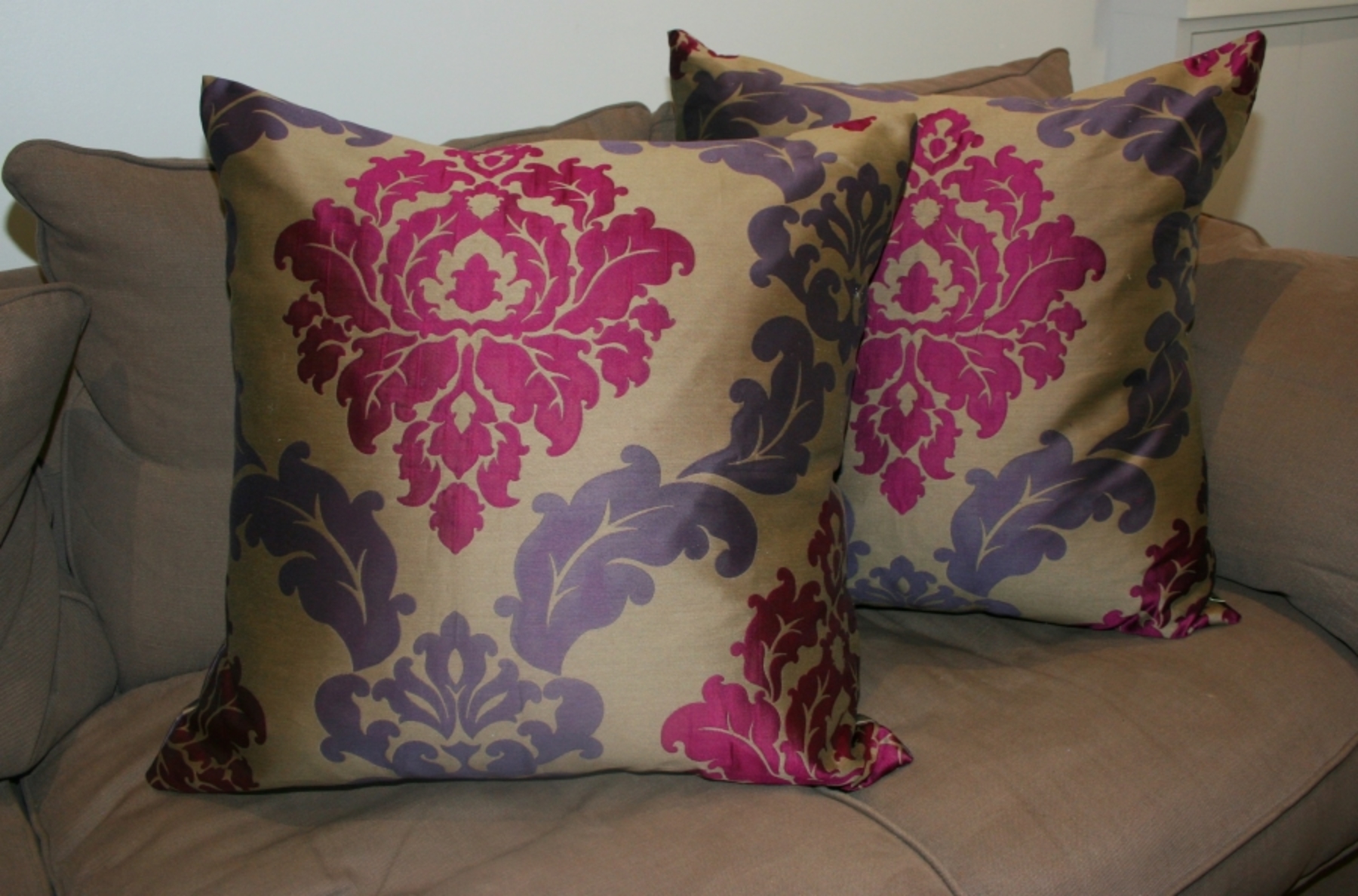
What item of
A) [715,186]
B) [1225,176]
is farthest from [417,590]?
[1225,176]

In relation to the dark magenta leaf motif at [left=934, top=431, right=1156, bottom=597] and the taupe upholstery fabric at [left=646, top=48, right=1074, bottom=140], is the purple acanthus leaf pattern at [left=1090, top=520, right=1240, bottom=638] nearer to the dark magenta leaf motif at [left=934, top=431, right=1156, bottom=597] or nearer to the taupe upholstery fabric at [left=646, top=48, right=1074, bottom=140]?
the dark magenta leaf motif at [left=934, top=431, right=1156, bottom=597]

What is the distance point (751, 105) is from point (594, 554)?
578 mm

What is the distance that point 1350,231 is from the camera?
2170 millimetres

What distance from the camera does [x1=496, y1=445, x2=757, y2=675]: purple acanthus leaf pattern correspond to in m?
0.77

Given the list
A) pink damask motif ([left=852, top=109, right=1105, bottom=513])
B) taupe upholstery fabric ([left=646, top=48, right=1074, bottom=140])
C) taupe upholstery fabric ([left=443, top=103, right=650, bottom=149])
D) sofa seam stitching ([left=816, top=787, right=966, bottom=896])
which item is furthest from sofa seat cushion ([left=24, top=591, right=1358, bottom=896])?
taupe upholstery fabric ([left=646, top=48, right=1074, bottom=140])

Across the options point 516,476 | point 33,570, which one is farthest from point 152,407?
point 516,476

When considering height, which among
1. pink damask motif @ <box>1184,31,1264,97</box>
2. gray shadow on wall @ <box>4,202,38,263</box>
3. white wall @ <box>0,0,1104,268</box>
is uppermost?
white wall @ <box>0,0,1104,268</box>

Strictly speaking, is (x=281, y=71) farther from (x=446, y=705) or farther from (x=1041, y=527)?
(x=1041, y=527)

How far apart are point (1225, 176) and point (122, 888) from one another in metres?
2.07

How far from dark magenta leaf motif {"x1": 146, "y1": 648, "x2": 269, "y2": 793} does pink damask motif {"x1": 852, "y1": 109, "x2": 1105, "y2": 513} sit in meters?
0.59

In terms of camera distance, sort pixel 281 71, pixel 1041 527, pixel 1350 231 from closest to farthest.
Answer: pixel 1041 527 < pixel 281 71 < pixel 1350 231

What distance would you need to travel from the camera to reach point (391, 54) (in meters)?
1.27

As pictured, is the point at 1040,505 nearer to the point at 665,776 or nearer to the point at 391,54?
the point at 665,776

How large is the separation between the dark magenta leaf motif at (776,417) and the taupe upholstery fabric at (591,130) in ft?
1.50
